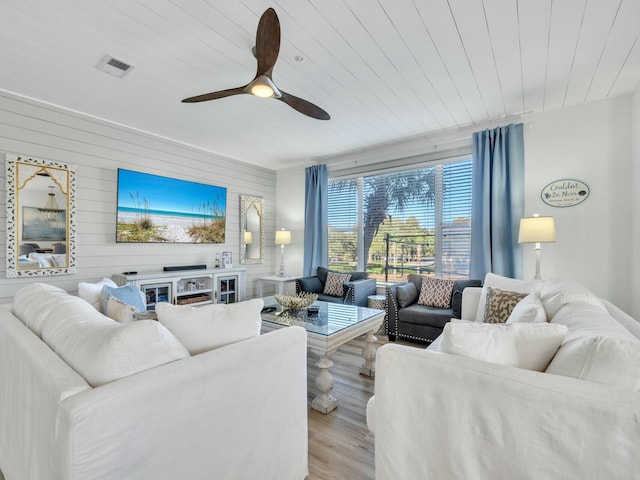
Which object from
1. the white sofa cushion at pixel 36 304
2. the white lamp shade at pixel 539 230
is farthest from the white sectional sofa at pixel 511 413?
the white lamp shade at pixel 539 230

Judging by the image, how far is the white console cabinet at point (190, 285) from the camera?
11.7 ft

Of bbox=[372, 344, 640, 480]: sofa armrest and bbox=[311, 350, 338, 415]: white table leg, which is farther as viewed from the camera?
bbox=[311, 350, 338, 415]: white table leg

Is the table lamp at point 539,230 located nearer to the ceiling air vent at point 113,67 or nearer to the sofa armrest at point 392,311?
the sofa armrest at point 392,311

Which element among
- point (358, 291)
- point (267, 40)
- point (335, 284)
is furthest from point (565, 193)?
point (267, 40)

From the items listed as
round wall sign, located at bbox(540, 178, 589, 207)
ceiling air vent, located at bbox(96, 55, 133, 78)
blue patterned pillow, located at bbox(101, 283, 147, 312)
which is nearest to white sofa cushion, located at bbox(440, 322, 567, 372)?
blue patterned pillow, located at bbox(101, 283, 147, 312)

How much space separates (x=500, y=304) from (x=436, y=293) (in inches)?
49.6

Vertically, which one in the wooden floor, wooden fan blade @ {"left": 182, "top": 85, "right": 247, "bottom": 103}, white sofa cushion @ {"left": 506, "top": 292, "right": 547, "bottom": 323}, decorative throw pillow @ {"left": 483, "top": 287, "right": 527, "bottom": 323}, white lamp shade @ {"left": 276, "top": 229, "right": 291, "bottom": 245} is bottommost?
the wooden floor

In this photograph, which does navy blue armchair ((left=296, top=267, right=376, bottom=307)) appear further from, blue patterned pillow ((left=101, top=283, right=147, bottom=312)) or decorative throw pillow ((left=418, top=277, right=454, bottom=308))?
blue patterned pillow ((left=101, top=283, right=147, bottom=312))

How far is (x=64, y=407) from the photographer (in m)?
0.78

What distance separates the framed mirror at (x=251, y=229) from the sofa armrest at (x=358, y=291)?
6.00 ft

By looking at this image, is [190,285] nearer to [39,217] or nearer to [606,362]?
[39,217]

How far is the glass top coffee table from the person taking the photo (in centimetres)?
219

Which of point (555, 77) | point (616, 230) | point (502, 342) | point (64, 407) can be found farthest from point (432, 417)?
point (616, 230)

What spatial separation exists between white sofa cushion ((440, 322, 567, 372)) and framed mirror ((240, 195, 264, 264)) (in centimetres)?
427
